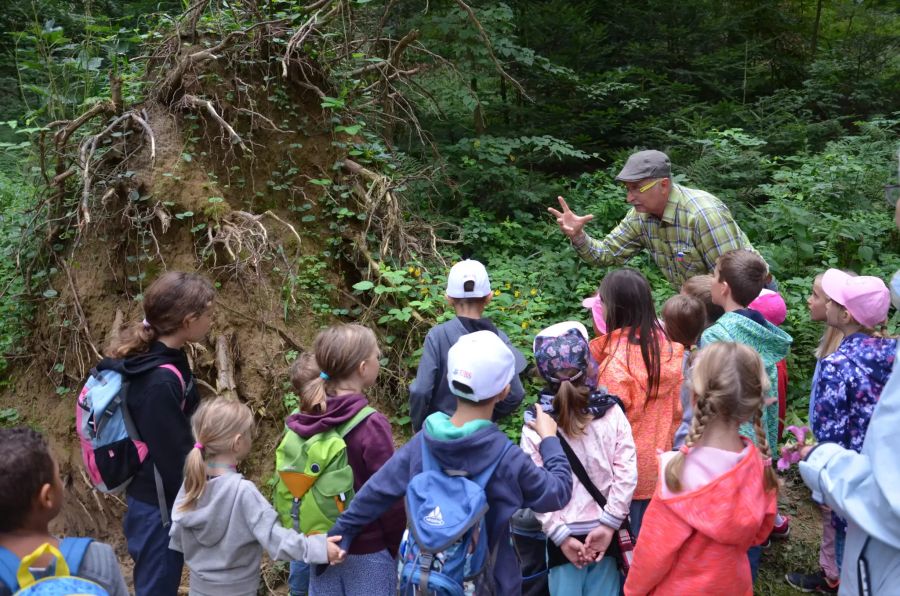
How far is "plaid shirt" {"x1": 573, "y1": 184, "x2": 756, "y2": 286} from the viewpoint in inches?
186

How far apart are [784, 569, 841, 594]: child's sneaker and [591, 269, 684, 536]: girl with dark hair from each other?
145 centimetres

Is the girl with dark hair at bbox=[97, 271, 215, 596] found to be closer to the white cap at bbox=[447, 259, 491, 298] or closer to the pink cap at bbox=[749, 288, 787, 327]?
the white cap at bbox=[447, 259, 491, 298]

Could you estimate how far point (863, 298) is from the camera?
3.50 m

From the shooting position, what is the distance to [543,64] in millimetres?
7980

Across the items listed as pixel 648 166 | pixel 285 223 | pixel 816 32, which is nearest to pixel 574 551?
pixel 648 166

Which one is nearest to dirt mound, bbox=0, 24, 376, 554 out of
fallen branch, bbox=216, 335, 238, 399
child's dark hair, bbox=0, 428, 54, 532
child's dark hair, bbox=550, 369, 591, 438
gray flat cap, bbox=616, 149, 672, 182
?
fallen branch, bbox=216, 335, 238, 399

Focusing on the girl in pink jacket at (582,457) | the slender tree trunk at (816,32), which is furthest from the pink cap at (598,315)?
the slender tree trunk at (816,32)

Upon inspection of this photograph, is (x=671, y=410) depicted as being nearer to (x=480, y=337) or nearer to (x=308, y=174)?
(x=480, y=337)

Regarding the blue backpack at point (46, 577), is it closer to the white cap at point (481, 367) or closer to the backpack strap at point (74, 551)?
the backpack strap at point (74, 551)

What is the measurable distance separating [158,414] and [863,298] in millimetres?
3569

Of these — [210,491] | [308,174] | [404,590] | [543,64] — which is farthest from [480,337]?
[543,64]

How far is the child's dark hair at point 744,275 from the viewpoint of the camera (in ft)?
12.7

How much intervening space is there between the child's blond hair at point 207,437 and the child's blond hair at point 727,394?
1.86 m

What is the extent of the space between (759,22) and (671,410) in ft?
29.5
